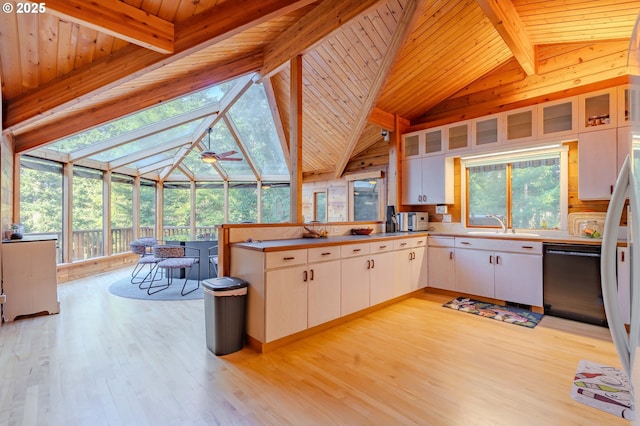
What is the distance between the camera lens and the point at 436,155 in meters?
4.83

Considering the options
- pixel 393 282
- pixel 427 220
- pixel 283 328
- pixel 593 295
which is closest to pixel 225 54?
pixel 283 328

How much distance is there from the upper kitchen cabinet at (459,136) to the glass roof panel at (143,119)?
3.66 m

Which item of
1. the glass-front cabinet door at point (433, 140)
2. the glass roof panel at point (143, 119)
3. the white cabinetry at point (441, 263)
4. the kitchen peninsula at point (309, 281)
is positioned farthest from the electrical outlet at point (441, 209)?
the glass roof panel at point (143, 119)

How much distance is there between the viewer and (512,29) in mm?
3514

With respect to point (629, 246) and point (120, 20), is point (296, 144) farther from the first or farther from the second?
point (629, 246)

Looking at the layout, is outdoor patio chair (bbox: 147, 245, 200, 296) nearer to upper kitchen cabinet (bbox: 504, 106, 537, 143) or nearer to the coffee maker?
the coffee maker

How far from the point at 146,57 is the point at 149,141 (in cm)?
359

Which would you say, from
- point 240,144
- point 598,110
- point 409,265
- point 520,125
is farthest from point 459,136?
point 240,144

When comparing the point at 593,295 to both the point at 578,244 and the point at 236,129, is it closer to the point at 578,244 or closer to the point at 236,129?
the point at 578,244

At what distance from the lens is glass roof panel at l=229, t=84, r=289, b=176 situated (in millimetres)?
5473

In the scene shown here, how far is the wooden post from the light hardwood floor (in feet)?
5.08

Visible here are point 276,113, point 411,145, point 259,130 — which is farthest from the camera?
point 259,130

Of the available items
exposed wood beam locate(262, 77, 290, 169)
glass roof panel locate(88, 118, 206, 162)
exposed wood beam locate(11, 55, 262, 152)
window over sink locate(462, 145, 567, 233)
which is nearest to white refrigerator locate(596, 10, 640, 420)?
window over sink locate(462, 145, 567, 233)

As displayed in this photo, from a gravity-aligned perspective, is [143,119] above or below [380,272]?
above
